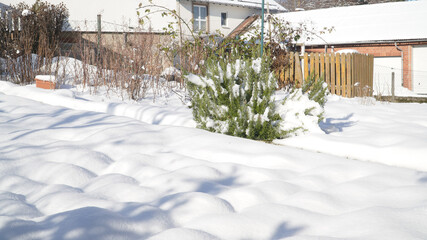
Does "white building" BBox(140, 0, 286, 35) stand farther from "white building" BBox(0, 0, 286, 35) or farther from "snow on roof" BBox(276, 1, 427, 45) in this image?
"snow on roof" BBox(276, 1, 427, 45)

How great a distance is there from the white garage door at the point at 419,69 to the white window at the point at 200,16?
36.5 feet

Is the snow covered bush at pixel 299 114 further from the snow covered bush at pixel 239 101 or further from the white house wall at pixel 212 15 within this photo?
the white house wall at pixel 212 15

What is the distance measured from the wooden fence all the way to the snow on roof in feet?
23.8

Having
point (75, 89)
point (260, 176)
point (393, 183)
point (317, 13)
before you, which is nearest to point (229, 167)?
point (260, 176)

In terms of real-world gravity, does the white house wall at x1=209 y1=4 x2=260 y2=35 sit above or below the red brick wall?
above

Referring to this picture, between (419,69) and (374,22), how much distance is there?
141 inches

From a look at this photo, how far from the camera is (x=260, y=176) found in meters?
3.13

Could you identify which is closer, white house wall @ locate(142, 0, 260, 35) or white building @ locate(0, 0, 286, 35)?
white building @ locate(0, 0, 286, 35)

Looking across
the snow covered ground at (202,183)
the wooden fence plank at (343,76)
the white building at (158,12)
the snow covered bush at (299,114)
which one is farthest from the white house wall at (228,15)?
the snow covered bush at (299,114)

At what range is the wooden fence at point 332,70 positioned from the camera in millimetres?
10430

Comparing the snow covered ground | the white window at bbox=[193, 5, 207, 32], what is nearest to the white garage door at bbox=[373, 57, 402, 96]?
the white window at bbox=[193, 5, 207, 32]

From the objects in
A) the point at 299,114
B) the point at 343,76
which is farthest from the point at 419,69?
the point at 299,114

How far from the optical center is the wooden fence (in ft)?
34.2

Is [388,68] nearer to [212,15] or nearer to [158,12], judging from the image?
[212,15]
